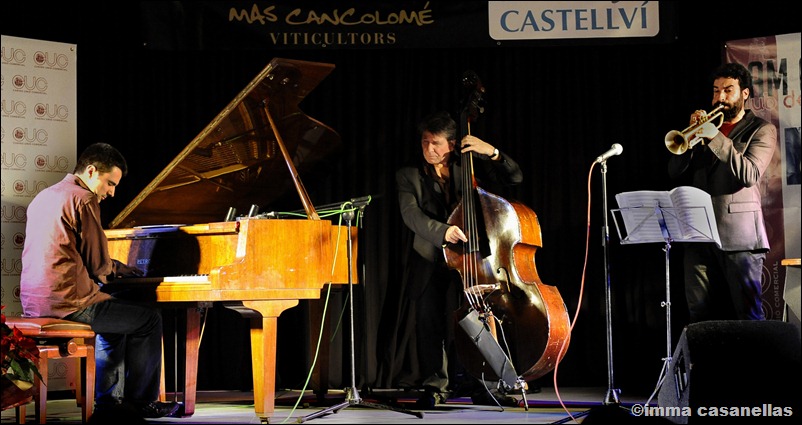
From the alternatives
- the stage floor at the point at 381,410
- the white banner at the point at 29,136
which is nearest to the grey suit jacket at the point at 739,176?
the stage floor at the point at 381,410

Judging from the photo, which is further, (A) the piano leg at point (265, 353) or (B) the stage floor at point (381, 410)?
(B) the stage floor at point (381, 410)

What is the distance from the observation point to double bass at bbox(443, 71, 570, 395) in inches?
166

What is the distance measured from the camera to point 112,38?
19.9 feet

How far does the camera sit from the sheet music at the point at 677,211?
4469 mm

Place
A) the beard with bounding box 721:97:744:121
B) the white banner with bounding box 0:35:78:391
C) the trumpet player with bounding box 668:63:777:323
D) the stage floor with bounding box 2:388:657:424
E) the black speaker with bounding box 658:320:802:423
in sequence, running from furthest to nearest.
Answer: the white banner with bounding box 0:35:78:391 → the beard with bounding box 721:97:744:121 → the trumpet player with bounding box 668:63:777:323 → the stage floor with bounding box 2:388:657:424 → the black speaker with bounding box 658:320:802:423

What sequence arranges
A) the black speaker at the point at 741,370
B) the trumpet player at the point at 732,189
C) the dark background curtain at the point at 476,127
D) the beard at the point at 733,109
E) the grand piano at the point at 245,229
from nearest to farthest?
the black speaker at the point at 741,370 → the grand piano at the point at 245,229 → the trumpet player at the point at 732,189 → the beard at the point at 733,109 → the dark background curtain at the point at 476,127

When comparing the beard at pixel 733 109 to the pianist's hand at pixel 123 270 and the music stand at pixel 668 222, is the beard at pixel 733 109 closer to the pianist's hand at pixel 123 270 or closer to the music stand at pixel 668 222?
the music stand at pixel 668 222

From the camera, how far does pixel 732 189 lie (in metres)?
4.86

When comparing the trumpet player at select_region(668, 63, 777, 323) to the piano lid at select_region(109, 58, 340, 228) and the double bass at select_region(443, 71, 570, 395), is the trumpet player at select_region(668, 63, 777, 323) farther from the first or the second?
the piano lid at select_region(109, 58, 340, 228)

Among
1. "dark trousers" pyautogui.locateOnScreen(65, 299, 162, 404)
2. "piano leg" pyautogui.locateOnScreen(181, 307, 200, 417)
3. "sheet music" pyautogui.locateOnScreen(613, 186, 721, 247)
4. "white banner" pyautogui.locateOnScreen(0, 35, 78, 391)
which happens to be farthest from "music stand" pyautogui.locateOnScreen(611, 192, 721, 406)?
"white banner" pyautogui.locateOnScreen(0, 35, 78, 391)

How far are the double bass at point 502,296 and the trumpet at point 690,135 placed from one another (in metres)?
1.06

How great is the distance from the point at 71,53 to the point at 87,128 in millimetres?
519

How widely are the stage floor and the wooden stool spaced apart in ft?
1.26

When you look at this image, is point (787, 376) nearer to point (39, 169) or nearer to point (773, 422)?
point (773, 422)
